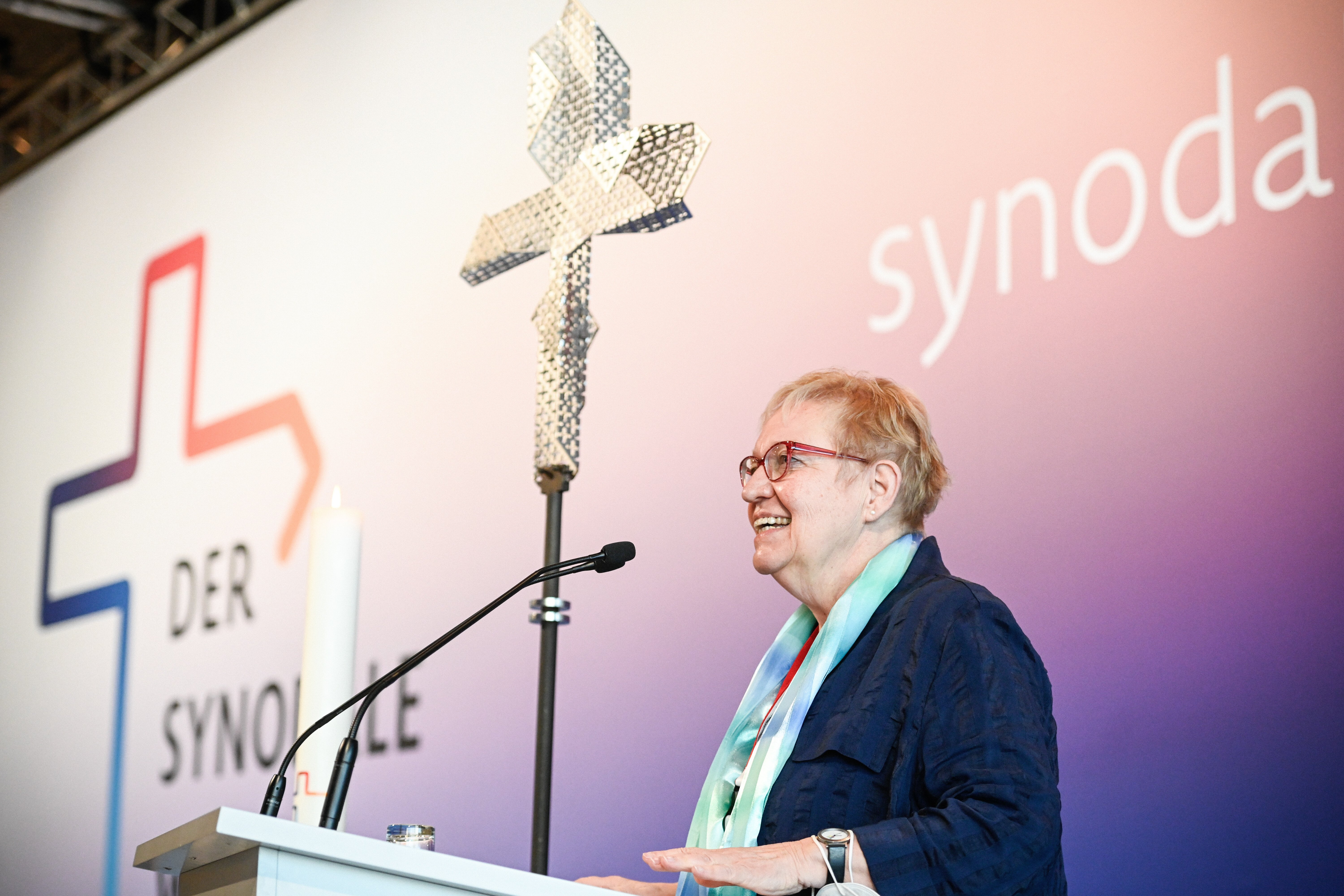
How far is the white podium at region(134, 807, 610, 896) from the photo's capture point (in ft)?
3.54

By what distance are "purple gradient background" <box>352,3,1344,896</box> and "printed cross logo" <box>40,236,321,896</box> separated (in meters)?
0.87

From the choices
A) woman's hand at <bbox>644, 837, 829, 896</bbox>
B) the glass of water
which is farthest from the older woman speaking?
the glass of water

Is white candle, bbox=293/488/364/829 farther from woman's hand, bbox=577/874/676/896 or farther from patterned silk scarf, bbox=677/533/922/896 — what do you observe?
patterned silk scarf, bbox=677/533/922/896

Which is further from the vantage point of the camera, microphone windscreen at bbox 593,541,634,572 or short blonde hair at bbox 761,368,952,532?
short blonde hair at bbox 761,368,952,532

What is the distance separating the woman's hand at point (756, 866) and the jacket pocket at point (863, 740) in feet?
0.56

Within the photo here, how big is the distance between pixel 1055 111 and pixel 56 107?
13.4 ft

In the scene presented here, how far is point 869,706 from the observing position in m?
1.56

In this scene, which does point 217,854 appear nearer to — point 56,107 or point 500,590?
point 500,590

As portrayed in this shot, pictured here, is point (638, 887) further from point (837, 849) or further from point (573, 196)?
point (573, 196)

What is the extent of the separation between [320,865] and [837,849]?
0.52 metres

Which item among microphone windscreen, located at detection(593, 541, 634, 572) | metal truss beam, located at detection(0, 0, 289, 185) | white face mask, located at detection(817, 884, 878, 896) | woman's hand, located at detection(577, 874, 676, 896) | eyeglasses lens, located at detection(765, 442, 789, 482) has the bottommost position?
woman's hand, located at detection(577, 874, 676, 896)

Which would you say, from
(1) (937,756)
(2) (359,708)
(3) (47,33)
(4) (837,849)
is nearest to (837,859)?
(4) (837,849)

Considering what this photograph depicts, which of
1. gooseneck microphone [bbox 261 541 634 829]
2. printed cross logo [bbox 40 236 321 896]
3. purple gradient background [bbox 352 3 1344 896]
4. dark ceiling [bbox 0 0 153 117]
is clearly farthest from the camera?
dark ceiling [bbox 0 0 153 117]

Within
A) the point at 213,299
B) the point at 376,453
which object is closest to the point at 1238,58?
the point at 376,453
